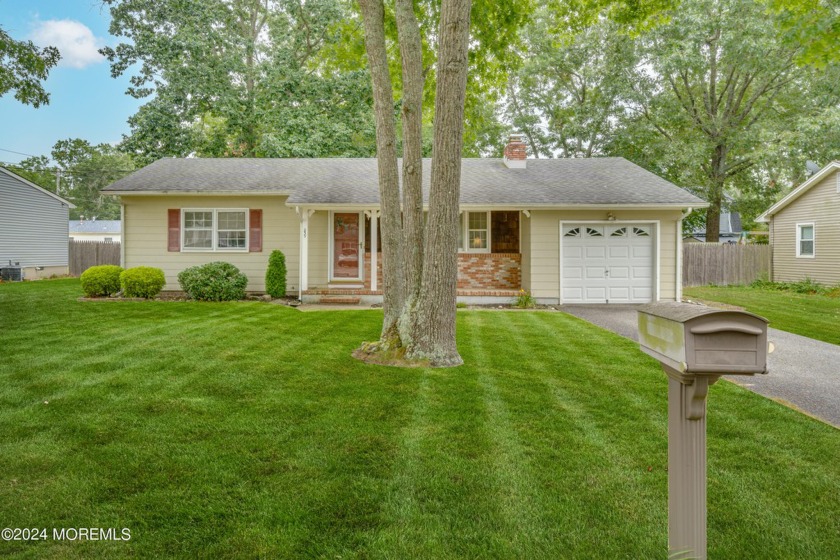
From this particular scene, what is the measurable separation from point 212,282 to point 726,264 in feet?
62.6

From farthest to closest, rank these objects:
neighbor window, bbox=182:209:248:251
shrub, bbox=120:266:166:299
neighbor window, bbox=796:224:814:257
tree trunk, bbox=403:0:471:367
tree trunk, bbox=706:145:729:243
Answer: tree trunk, bbox=706:145:729:243
neighbor window, bbox=796:224:814:257
neighbor window, bbox=182:209:248:251
shrub, bbox=120:266:166:299
tree trunk, bbox=403:0:471:367

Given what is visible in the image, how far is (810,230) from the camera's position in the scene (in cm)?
1716

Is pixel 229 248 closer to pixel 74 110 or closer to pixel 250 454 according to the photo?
pixel 250 454

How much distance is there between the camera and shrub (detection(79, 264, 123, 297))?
38.4 feet

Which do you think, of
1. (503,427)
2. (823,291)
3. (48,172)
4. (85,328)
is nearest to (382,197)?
(503,427)

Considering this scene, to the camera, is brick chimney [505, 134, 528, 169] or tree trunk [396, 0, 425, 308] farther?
brick chimney [505, 134, 528, 169]

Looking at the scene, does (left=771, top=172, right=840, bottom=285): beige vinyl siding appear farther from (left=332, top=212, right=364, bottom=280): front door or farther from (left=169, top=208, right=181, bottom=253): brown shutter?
(left=169, top=208, right=181, bottom=253): brown shutter

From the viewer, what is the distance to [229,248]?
1310cm

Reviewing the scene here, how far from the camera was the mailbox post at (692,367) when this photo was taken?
1480 mm

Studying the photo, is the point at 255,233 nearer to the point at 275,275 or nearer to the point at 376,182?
the point at 275,275

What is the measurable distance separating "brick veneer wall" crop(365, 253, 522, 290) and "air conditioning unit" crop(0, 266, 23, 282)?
15.8 metres

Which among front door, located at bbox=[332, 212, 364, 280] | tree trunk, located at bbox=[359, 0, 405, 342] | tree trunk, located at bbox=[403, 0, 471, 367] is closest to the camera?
tree trunk, located at bbox=[403, 0, 471, 367]

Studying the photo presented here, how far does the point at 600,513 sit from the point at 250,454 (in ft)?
7.31

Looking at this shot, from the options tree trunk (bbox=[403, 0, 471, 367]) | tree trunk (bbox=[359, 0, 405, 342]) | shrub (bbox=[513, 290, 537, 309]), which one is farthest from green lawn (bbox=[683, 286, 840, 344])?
tree trunk (bbox=[359, 0, 405, 342])
